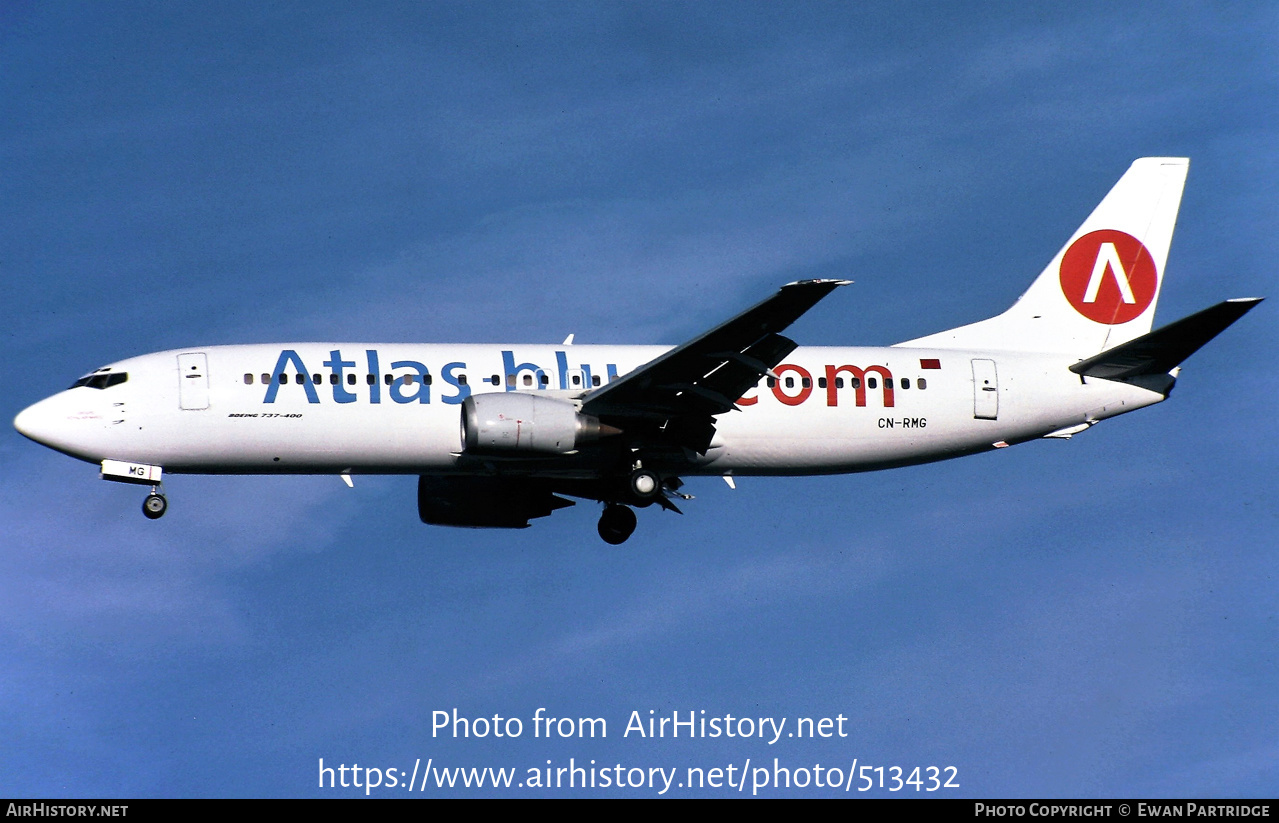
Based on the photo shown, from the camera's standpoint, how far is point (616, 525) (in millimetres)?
46906

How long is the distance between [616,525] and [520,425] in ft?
22.9

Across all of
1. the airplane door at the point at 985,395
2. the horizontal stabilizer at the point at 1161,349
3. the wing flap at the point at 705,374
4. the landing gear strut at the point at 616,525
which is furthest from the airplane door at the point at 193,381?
the horizontal stabilizer at the point at 1161,349

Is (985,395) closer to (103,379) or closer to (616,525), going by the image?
(616,525)

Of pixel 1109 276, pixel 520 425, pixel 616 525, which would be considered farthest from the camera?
pixel 1109 276

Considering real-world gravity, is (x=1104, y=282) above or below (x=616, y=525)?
above

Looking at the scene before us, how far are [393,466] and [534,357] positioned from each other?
455 cm

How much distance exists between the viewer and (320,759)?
112ft

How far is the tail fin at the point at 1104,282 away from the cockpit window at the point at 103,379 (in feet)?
67.0

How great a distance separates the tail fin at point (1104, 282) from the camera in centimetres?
4838

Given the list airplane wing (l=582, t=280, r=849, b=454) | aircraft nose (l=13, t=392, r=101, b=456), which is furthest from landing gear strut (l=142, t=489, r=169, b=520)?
airplane wing (l=582, t=280, r=849, b=454)

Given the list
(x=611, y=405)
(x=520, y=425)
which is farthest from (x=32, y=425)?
(x=611, y=405)

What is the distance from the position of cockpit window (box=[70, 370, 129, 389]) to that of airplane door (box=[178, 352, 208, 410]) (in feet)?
4.61
